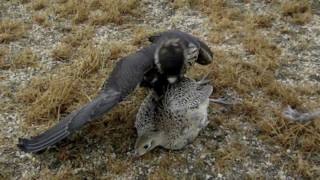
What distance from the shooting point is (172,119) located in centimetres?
411

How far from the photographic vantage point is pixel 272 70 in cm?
501

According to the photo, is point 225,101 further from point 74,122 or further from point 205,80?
point 74,122

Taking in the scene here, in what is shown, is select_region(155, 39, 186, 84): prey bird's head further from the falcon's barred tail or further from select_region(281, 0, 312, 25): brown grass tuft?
select_region(281, 0, 312, 25): brown grass tuft

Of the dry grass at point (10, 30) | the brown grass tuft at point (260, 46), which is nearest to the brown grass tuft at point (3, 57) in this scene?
the dry grass at point (10, 30)

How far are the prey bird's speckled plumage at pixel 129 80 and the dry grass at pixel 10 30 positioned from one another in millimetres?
1848

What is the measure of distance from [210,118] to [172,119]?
0.52 m

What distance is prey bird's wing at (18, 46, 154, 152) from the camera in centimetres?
375

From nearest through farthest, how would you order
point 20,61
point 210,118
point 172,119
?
point 172,119
point 210,118
point 20,61

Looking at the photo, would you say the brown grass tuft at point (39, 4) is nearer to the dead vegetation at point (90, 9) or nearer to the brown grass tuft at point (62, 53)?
the dead vegetation at point (90, 9)

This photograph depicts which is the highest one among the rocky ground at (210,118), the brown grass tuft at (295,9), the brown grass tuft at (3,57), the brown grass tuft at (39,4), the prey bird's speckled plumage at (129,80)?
the prey bird's speckled plumage at (129,80)

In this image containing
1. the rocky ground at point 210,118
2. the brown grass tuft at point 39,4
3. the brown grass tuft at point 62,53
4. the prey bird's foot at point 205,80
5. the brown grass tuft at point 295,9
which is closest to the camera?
the rocky ground at point 210,118

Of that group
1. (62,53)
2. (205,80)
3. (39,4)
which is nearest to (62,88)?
(62,53)

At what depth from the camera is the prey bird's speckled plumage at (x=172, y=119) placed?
13.5 feet

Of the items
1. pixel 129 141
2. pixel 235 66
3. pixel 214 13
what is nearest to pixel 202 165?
pixel 129 141
